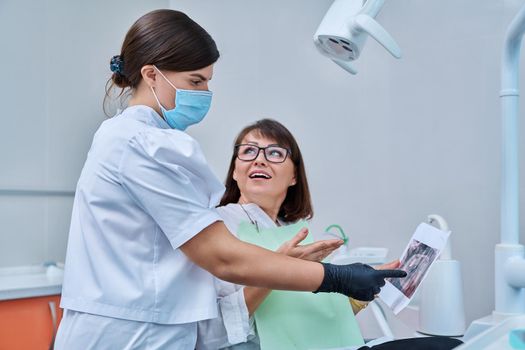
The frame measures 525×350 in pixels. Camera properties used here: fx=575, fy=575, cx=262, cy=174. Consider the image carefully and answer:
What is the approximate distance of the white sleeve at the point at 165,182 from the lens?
111cm

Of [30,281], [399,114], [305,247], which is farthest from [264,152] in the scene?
[30,281]

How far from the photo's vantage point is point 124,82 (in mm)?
1363

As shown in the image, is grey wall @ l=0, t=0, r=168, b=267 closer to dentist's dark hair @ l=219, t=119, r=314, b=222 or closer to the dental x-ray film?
dentist's dark hair @ l=219, t=119, r=314, b=222

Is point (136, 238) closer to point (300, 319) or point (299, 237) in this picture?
point (299, 237)

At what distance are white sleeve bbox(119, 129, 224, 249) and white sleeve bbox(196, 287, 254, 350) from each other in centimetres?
29

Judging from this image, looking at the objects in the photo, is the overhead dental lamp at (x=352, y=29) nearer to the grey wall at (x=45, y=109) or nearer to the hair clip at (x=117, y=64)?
the hair clip at (x=117, y=64)

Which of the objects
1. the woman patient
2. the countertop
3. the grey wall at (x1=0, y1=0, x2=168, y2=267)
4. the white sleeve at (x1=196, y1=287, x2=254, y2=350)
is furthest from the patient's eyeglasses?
the grey wall at (x1=0, y1=0, x2=168, y2=267)

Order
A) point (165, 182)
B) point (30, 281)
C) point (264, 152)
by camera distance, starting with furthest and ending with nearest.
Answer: point (30, 281) < point (264, 152) < point (165, 182)

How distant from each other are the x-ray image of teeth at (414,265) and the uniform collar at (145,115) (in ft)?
2.23

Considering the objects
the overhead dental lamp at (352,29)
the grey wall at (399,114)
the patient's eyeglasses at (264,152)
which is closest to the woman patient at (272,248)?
the patient's eyeglasses at (264,152)

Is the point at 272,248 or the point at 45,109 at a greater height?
the point at 45,109

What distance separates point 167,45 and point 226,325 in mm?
640

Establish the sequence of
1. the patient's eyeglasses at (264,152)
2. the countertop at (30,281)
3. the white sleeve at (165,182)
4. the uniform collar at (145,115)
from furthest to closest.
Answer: the countertop at (30,281) → the patient's eyeglasses at (264,152) → the uniform collar at (145,115) → the white sleeve at (165,182)

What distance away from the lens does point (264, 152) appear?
65.6 inches
